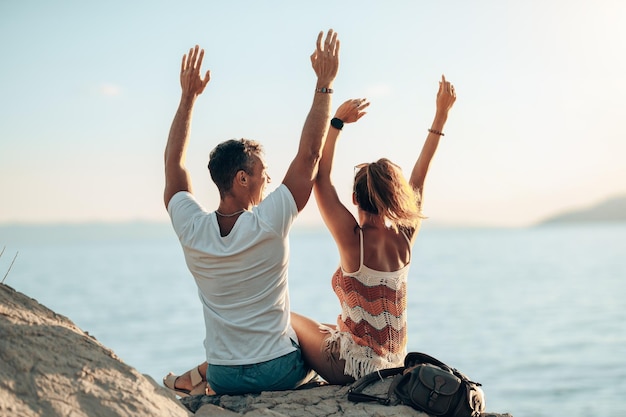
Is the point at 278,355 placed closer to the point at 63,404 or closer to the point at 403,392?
the point at 403,392

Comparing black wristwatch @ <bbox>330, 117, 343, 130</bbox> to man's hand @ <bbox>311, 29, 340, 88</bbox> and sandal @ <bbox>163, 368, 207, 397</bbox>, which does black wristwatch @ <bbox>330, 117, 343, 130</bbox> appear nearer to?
man's hand @ <bbox>311, 29, 340, 88</bbox>

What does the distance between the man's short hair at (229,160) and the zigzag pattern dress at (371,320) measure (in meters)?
0.75

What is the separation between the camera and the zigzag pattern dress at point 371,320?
415 cm

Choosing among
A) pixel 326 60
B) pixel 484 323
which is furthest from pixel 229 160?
pixel 484 323

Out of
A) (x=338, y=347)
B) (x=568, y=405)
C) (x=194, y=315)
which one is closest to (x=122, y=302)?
(x=194, y=315)

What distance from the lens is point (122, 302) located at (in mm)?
30234

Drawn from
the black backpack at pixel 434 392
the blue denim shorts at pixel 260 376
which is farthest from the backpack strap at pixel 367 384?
the blue denim shorts at pixel 260 376

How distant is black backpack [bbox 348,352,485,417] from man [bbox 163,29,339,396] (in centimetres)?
51

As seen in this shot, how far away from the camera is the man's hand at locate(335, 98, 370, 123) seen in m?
4.41

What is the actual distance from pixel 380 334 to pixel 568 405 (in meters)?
10.4

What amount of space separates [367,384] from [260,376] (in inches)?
22.7

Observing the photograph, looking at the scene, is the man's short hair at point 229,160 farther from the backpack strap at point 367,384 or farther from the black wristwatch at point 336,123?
the backpack strap at point 367,384

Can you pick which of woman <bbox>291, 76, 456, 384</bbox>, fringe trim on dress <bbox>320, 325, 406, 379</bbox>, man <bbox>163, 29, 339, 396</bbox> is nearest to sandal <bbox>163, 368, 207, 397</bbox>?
man <bbox>163, 29, 339, 396</bbox>

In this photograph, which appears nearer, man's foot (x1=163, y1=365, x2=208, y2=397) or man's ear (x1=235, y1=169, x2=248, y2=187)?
man's ear (x1=235, y1=169, x2=248, y2=187)
